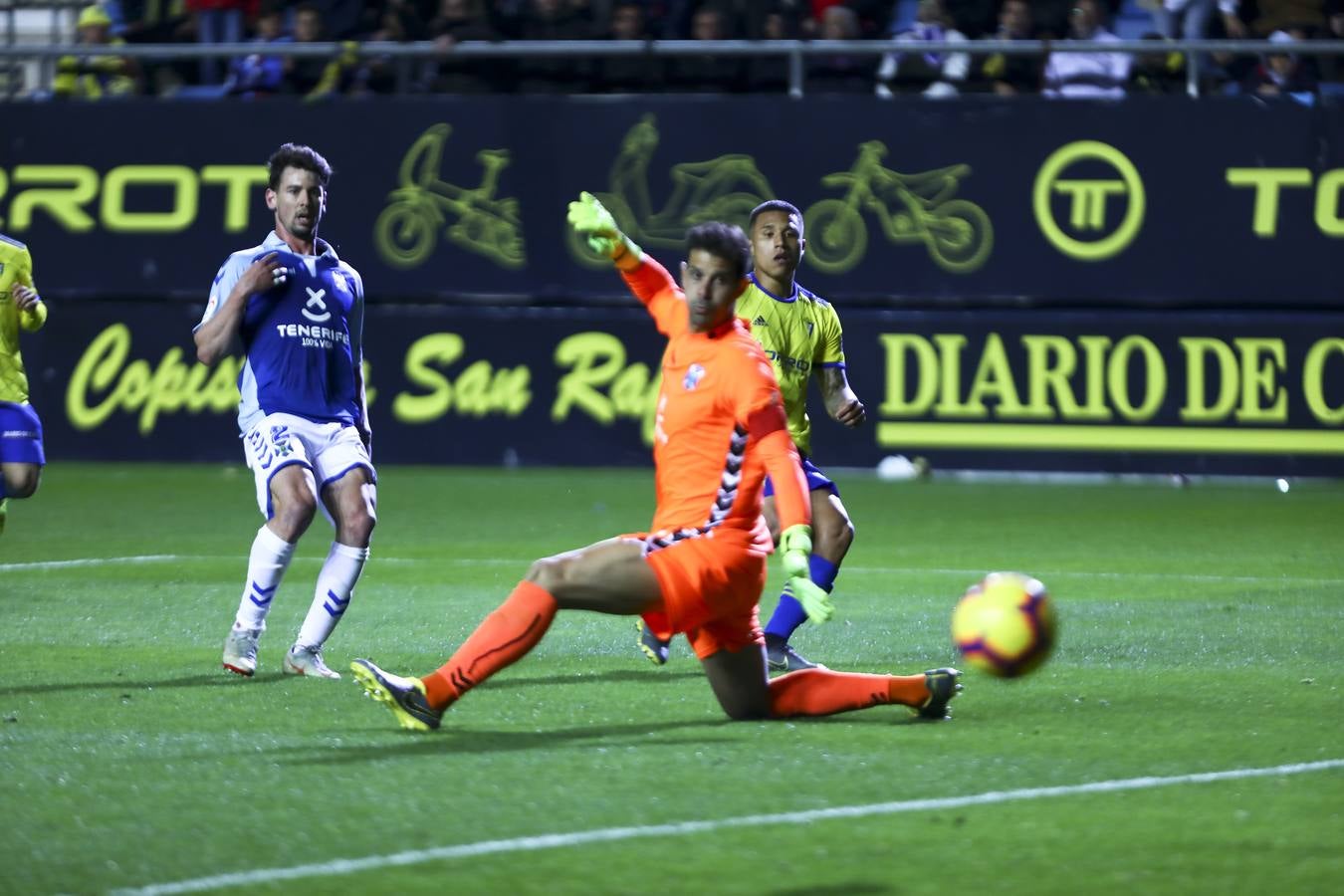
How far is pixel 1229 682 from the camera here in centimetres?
804

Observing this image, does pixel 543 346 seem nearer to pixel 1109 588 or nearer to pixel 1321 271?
pixel 1321 271

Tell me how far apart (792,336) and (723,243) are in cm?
225

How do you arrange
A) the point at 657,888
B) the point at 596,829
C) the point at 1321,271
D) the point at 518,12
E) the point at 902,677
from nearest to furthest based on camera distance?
the point at 657,888
the point at 596,829
the point at 902,677
the point at 1321,271
the point at 518,12

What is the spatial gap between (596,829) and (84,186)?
1455 cm

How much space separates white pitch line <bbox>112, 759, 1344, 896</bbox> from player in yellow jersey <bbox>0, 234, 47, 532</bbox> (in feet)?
21.7

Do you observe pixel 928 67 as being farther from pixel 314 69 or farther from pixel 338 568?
pixel 338 568

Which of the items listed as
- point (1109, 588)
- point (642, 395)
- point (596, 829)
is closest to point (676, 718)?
point (596, 829)

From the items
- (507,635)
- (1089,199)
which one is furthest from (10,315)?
(1089,199)

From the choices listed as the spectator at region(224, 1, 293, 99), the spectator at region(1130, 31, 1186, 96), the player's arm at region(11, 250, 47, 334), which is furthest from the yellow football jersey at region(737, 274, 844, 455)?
the spectator at region(224, 1, 293, 99)

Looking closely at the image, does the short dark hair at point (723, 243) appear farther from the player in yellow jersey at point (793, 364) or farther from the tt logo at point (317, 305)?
the tt logo at point (317, 305)

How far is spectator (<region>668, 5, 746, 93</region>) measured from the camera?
17.7 m

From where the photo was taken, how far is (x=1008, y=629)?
6.60m

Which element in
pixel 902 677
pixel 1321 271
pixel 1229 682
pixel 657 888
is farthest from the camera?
pixel 1321 271

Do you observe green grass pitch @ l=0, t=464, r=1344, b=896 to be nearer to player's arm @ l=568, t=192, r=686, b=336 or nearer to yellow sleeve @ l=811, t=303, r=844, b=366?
yellow sleeve @ l=811, t=303, r=844, b=366
